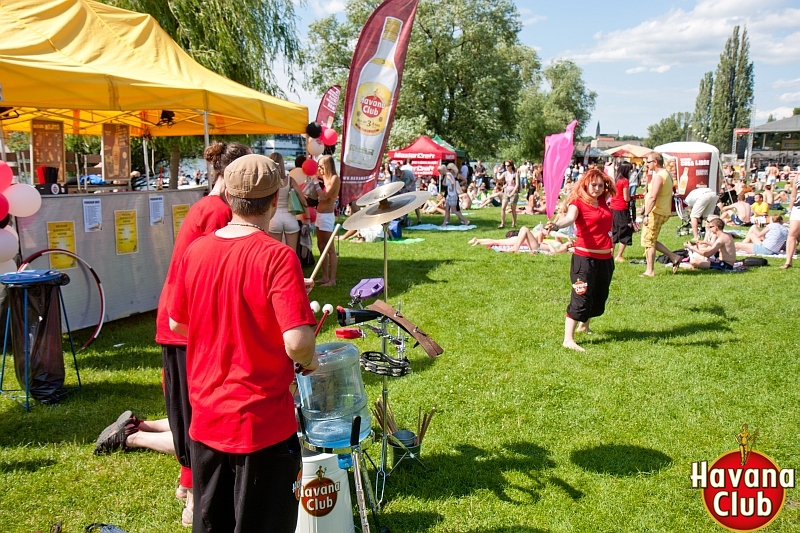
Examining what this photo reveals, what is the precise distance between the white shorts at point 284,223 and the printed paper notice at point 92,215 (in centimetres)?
202

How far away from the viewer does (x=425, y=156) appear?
77.4 ft

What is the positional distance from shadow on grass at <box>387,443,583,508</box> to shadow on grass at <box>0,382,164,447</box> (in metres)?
2.14

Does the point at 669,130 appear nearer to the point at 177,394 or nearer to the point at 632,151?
the point at 632,151

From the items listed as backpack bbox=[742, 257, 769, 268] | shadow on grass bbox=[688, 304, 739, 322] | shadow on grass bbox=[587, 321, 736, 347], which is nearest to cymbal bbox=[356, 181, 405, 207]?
shadow on grass bbox=[587, 321, 736, 347]

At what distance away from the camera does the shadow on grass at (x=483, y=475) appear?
3455mm

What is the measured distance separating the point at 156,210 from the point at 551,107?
60.6 metres

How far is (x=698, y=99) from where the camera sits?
307ft

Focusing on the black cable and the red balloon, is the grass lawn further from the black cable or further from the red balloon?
the red balloon

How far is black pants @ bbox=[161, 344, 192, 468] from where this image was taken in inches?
119

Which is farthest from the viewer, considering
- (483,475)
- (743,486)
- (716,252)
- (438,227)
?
(438,227)

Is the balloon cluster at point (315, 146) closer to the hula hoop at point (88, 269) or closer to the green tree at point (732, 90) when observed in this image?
the hula hoop at point (88, 269)

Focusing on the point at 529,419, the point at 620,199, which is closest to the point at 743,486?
the point at 529,419

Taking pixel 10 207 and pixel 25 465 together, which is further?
pixel 10 207

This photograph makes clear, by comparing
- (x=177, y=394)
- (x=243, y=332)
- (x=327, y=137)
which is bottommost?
(x=177, y=394)
